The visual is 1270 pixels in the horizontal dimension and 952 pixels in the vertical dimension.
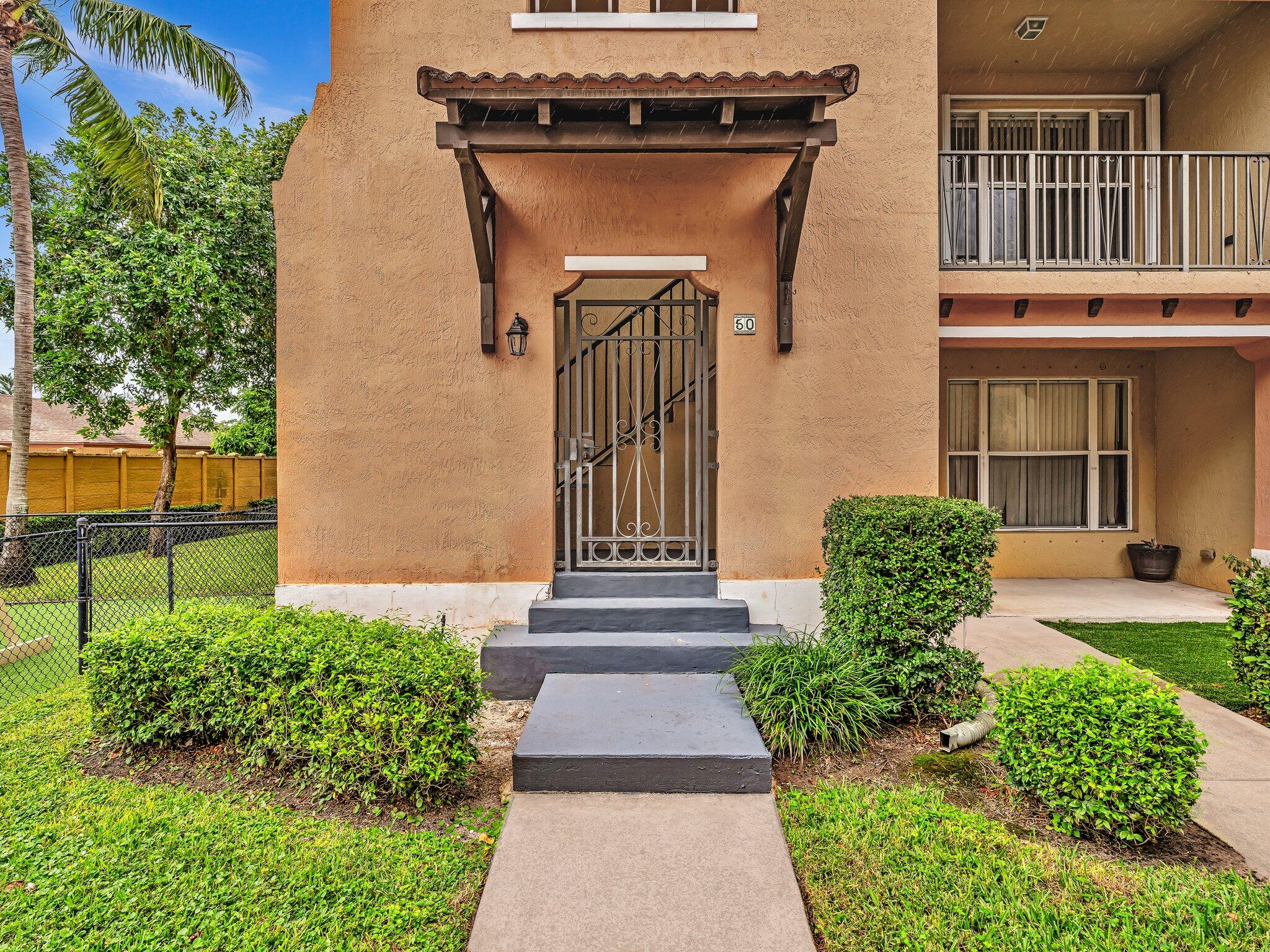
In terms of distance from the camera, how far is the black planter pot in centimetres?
794

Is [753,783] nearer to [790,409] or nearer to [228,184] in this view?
[790,409]

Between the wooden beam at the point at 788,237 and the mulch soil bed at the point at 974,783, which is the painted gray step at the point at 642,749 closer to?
the mulch soil bed at the point at 974,783

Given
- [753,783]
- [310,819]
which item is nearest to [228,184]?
[310,819]

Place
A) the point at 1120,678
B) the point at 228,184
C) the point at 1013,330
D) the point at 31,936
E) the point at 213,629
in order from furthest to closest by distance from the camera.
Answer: the point at 228,184, the point at 1013,330, the point at 213,629, the point at 1120,678, the point at 31,936

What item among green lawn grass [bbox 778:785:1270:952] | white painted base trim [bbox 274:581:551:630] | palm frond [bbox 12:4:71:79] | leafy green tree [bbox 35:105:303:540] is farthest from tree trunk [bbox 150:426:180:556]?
green lawn grass [bbox 778:785:1270:952]

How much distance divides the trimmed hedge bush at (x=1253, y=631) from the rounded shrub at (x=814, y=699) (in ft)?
7.97

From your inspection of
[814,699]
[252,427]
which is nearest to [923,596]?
[814,699]

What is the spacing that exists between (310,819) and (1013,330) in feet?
23.0

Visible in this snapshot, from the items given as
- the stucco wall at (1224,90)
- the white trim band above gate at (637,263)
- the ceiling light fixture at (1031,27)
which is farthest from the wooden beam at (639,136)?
the stucco wall at (1224,90)

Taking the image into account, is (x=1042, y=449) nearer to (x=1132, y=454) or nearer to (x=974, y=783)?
(x=1132, y=454)

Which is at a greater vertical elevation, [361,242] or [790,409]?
[361,242]

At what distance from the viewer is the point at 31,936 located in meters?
2.24

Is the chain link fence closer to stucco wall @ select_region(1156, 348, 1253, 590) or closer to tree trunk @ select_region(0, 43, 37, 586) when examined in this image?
tree trunk @ select_region(0, 43, 37, 586)

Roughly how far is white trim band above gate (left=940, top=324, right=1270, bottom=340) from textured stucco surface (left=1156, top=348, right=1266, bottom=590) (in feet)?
4.24
